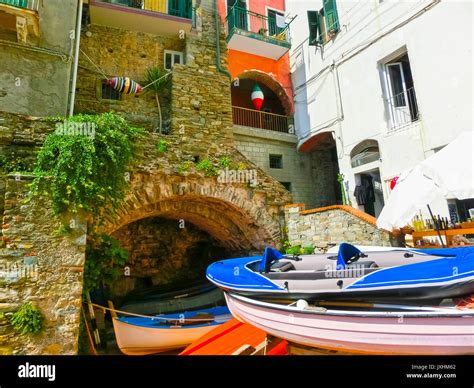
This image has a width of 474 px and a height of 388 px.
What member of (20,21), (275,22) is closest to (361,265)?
(20,21)

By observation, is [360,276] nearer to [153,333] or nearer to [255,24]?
[153,333]

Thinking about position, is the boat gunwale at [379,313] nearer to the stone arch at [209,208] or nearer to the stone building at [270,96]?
the stone arch at [209,208]

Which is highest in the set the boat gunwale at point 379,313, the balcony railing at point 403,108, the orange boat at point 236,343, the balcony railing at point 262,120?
the balcony railing at point 262,120

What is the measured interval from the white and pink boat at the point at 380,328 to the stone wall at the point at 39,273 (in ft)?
10.4

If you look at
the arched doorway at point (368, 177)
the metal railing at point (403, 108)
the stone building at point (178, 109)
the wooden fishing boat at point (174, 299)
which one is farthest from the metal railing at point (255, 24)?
the wooden fishing boat at point (174, 299)

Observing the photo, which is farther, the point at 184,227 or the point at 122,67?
the point at 122,67

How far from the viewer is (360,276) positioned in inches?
117

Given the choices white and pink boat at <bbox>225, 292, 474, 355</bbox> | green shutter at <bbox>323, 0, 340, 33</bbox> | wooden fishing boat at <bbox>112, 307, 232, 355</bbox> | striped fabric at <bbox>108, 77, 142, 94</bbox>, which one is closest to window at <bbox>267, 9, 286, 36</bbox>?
green shutter at <bbox>323, 0, 340, 33</bbox>

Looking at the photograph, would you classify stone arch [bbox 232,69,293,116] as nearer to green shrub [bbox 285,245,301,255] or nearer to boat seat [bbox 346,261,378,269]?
green shrub [bbox 285,245,301,255]

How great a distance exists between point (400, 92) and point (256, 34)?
6103 millimetres

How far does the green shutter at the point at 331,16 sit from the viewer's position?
34.2 feet

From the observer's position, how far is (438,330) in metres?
2.24

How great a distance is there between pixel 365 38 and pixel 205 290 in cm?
997
